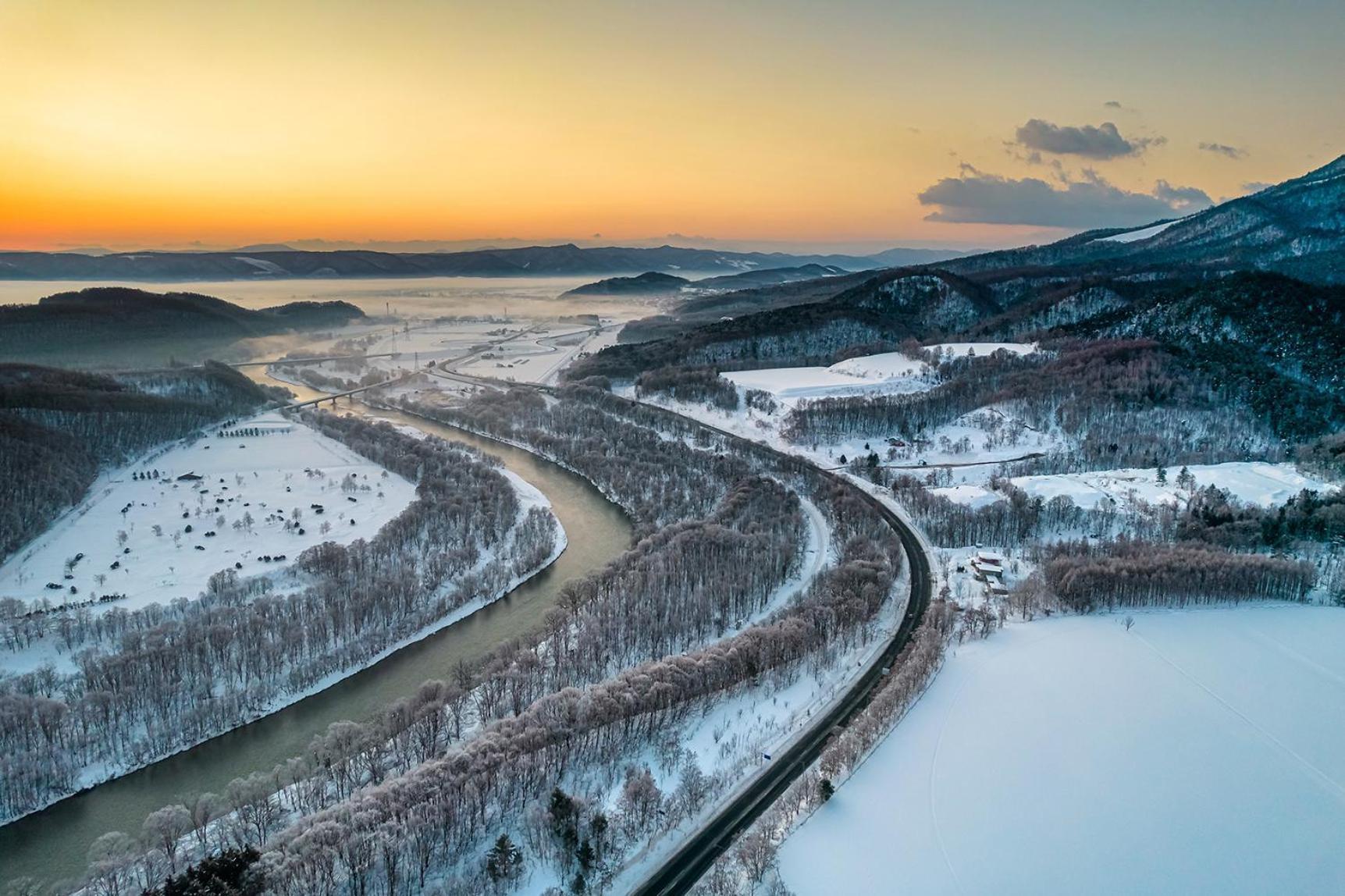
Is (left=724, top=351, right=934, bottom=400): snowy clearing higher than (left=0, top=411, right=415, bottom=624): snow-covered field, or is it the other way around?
(left=724, top=351, right=934, bottom=400): snowy clearing

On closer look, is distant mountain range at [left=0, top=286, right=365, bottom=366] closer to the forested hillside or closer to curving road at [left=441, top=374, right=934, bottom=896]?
the forested hillside

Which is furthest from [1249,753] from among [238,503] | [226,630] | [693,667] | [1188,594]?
[238,503]

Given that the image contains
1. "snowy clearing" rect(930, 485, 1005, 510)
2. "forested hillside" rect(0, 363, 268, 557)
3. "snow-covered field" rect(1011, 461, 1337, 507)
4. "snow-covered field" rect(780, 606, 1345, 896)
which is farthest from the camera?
"snowy clearing" rect(930, 485, 1005, 510)

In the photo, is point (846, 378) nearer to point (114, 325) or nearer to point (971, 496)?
point (971, 496)

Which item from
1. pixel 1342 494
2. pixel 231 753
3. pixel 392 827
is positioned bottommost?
pixel 231 753

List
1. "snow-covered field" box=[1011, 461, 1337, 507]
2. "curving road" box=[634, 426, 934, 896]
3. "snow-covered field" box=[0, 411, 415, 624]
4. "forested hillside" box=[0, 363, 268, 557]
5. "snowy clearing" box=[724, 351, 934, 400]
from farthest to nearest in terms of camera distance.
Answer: "snowy clearing" box=[724, 351, 934, 400] < "forested hillside" box=[0, 363, 268, 557] < "snow-covered field" box=[1011, 461, 1337, 507] < "snow-covered field" box=[0, 411, 415, 624] < "curving road" box=[634, 426, 934, 896]

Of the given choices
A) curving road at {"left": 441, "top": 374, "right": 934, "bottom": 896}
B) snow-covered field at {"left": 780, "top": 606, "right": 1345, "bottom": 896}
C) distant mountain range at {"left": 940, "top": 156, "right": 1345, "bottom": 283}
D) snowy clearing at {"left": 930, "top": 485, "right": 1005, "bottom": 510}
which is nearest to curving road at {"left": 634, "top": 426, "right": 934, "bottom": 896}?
curving road at {"left": 441, "top": 374, "right": 934, "bottom": 896}

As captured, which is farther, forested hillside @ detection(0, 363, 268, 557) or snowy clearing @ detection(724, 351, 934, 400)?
snowy clearing @ detection(724, 351, 934, 400)

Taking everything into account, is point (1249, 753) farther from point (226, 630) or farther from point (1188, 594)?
point (226, 630)
